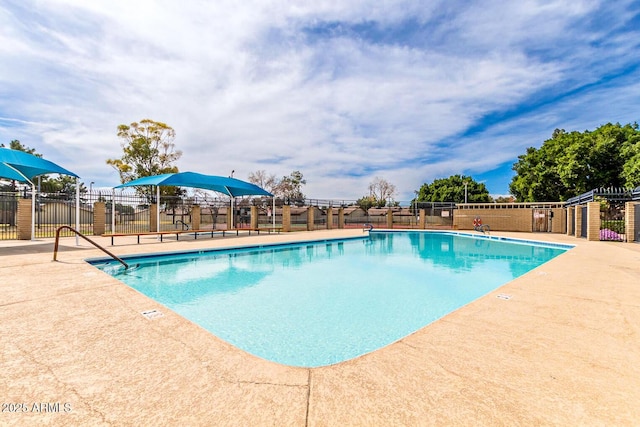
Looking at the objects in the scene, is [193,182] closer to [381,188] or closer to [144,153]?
[144,153]

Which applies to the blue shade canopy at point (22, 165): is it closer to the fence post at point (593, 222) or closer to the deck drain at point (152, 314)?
the deck drain at point (152, 314)

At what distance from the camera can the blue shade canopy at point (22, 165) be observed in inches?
378

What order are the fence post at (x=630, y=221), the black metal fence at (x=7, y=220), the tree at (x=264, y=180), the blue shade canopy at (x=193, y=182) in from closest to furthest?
1. the fence post at (x=630, y=221)
2. the blue shade canopy at (x=193, y=182)
3. the black metal fence at (x=7, y=220)
4. the tree at (x=264, y=180)

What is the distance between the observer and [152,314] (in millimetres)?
3416

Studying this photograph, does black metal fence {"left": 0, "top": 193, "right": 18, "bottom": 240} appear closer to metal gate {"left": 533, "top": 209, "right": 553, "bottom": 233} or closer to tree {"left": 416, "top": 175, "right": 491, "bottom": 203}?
metal gate {"left": 533, "top": 209, "right": 553, "bottom": 233}

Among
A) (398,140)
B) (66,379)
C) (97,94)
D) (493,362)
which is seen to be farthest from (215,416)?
(398,140)

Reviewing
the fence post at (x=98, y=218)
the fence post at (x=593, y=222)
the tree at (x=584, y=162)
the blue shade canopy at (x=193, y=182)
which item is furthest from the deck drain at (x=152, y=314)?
the tree at (x=584, y=162)

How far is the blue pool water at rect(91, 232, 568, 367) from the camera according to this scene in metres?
3.99

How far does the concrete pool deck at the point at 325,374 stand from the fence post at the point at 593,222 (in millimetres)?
13337

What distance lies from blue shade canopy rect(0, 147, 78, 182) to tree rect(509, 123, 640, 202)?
30319mm

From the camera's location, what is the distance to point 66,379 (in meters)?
2.02

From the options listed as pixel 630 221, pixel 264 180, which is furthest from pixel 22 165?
pixel 264 180

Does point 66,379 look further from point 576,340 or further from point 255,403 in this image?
point 576,340

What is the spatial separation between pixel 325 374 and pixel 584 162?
28.4 meters
